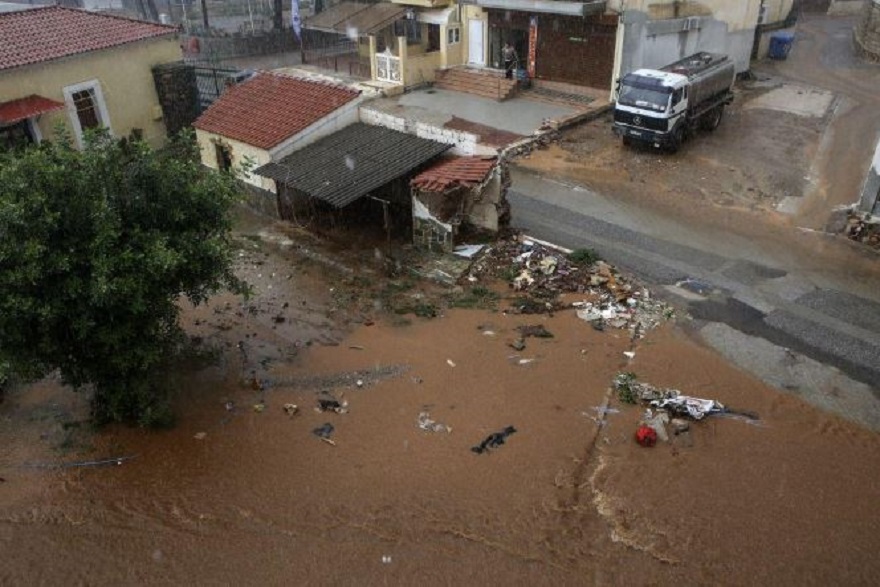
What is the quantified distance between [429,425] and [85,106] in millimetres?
17950

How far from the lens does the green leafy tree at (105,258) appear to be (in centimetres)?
873

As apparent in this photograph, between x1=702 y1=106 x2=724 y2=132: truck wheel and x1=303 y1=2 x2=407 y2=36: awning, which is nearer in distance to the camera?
x1=702 y1=106 x2=724 y2=132: truck wheel

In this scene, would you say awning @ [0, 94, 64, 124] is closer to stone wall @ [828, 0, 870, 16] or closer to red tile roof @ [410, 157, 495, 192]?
red tile roof @ [410, 157, 495, 192]

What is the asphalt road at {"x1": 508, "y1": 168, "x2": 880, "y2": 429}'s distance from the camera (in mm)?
11969

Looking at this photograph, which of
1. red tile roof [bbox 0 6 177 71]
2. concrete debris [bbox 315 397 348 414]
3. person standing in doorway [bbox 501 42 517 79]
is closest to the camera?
concrete debris [bbox 315 397 348 414]

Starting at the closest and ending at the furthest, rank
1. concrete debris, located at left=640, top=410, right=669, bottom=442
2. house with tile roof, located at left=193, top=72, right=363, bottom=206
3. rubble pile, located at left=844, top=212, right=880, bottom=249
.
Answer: concrete debris, located at left=640, top=410, right=669, bottom=442 → rubble pile, located at left=844, top=212, right=880, bottom=249 → house with tile roof, located at left=193, top=72, right=363, bottom=206

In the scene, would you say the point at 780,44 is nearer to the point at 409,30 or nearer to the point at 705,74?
the point at 705,74

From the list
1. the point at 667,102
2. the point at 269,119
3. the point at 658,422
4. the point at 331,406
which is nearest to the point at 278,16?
the point at 269,119

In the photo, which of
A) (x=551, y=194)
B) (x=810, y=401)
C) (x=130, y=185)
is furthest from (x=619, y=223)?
(x=130, y=185)

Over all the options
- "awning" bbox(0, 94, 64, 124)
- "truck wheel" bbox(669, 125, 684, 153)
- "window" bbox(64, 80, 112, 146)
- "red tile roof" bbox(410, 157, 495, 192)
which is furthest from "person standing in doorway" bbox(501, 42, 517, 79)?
"awning" bbox(0, 94, 64, 124)

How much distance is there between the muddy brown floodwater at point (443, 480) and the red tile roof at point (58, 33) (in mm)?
13105

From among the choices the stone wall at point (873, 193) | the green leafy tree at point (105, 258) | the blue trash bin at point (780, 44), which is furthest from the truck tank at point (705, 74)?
the green leafy tree at point (105, 258)

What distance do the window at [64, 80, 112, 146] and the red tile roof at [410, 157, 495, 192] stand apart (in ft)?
39.1

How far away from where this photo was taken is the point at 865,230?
16656 millimetres
